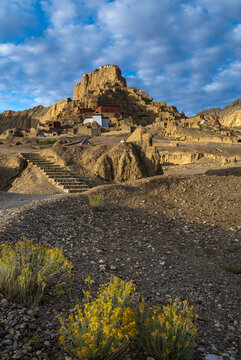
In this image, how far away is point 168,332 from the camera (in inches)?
115

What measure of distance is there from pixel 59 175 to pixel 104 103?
8615cm

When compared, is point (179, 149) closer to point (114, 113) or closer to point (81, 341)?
point (81, 341)

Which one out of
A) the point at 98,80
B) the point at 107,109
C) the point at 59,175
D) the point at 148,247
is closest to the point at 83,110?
the point at 107,109

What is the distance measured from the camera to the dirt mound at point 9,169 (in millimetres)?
16156

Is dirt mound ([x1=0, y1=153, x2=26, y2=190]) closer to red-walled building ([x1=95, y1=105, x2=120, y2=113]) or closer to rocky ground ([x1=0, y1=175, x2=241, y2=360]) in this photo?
rocky ground ([x1=0, y1=175, x2=241, y2=360])

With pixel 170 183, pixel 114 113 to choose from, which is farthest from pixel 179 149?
pixel 114 113

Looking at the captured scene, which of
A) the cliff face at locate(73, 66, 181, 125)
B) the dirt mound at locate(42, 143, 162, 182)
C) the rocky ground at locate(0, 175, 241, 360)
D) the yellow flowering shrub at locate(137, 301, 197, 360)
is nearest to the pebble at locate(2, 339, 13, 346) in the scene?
the rocky ground at locate(0, 175, 241, 360)

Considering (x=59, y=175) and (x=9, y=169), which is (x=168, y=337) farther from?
(x=9, y=169)

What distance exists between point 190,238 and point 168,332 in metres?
5.35

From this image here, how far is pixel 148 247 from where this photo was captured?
7051 millimetres

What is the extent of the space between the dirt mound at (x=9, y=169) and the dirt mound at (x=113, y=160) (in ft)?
6.45

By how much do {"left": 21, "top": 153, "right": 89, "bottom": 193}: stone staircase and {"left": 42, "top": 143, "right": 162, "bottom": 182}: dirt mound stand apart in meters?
0.57

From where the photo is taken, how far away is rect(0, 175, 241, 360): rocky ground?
3235mm

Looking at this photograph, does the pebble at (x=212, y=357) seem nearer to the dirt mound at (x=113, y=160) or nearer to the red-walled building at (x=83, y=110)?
the dirt mound at (x=113, y=160)
